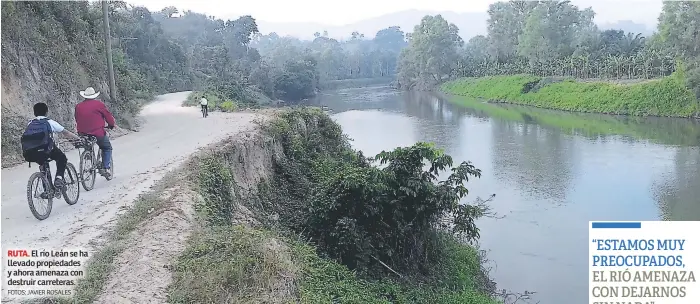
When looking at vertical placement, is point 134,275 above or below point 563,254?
above

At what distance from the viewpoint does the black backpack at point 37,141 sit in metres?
6.20

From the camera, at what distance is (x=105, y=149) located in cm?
801

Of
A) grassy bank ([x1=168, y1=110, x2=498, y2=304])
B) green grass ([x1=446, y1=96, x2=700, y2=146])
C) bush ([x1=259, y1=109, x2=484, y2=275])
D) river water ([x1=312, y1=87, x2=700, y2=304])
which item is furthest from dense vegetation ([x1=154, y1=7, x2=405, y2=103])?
bush ([x1=259, y1=109, x2=484, y2=275])

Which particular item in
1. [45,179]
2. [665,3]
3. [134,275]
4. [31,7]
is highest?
[665,3]

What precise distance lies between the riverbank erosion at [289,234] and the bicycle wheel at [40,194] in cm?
89

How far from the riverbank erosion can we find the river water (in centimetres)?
165

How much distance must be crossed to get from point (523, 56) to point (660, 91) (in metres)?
26.0

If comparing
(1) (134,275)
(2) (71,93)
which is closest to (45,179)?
(1) (134,275)

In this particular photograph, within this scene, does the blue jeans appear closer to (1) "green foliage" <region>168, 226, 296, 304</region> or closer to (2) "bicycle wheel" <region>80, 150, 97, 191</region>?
(2) "bicycle wheel" <region>80, 150, 97, 191</region>

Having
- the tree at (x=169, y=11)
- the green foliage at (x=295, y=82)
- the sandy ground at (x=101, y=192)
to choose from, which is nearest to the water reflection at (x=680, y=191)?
the sandy ground at (x=101, y=192)

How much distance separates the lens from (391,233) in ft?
34.9

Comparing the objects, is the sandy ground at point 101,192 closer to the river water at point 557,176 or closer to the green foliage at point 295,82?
the river water at point 557,176

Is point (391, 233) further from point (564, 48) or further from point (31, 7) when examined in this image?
point (564, 48)

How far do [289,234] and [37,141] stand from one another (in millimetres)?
4870
